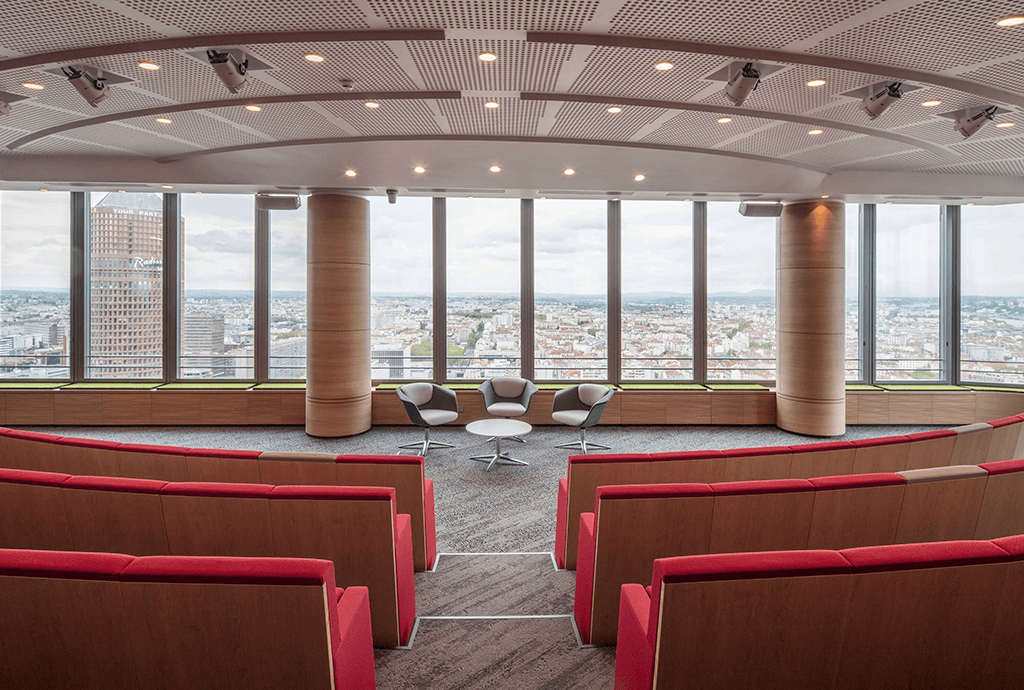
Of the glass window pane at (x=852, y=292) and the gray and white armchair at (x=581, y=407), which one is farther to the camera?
the glass window pane at (x=852, y=292)

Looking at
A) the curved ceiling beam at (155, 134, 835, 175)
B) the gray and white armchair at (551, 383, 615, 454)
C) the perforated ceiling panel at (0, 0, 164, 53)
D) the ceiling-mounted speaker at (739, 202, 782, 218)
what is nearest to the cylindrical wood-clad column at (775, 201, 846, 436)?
the ceiling-mounted speaker at (739, 202, 782, 218)

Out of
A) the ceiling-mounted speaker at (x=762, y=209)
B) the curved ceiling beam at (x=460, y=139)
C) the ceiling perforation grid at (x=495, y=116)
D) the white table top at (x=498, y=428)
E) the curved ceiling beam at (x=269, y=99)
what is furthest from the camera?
the ceiling-mounted speaker at (x=762, y=209)

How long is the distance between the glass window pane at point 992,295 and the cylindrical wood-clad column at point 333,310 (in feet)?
32.4

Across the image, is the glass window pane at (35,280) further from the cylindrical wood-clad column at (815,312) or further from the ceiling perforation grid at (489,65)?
the cylindrical wood-clad column at (815,312)

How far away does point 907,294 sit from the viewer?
8.97 meters

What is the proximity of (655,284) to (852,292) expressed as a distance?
11.1 feet

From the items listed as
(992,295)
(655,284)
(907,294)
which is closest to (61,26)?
(655,284)

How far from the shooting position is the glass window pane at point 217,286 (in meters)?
8.77

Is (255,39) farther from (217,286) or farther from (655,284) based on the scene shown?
(655,284)

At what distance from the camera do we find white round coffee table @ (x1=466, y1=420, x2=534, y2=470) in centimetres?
638

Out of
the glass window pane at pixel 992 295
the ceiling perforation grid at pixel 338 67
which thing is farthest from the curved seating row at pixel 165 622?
the glass window pane at pixel 992 295

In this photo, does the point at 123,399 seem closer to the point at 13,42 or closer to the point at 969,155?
the point at 13,42

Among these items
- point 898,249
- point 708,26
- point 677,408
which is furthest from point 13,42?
point 898,249

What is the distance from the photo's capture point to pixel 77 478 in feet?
8.64
